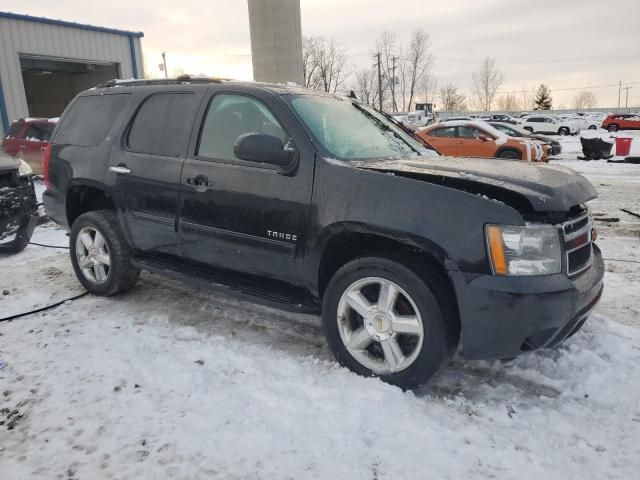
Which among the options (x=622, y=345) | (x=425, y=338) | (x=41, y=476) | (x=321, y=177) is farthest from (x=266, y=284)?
(x=622, y=345)

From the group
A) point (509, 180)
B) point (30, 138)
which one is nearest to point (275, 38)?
point (30, 138)

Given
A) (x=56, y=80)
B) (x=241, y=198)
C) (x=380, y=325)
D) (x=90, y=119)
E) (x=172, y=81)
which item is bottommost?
(x=380, y=325)

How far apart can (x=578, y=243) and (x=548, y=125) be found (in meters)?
37.4

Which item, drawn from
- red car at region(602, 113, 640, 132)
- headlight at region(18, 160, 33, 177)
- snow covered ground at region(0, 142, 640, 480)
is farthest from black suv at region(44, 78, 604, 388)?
red car at region(602, 113, 640, 132)

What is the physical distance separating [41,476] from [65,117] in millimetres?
3643

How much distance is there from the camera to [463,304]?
270cm

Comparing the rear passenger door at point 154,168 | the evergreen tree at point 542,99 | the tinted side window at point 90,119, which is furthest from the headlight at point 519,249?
the evergreen tree at point 542,99

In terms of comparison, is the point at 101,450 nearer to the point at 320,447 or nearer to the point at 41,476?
the point at 41,476

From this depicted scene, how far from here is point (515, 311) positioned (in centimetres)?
Result: 259

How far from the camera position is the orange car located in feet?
46.6

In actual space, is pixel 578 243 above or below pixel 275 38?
below

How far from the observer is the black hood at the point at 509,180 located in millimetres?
2660

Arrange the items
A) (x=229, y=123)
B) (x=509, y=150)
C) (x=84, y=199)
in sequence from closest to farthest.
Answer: (x=229, y=123)
(x=84, y=199)
(x=509, y=150)

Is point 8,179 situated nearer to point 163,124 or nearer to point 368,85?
point 163,124
